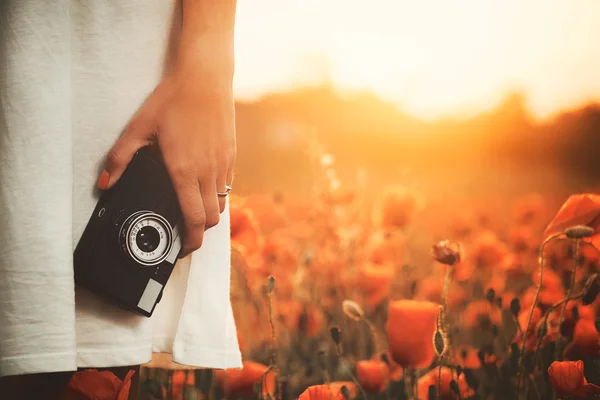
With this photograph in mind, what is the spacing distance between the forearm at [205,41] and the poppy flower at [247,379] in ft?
1.33

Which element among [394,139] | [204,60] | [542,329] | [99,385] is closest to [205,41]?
[204,60]

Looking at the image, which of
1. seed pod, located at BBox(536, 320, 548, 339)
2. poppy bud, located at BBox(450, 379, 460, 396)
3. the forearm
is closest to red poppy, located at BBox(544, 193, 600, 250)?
seed pod, located at BBox(536, 320, 548, 339)

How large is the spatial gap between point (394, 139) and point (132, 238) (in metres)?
1.62

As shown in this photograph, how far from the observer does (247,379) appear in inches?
31.4

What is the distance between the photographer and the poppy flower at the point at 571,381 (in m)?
0.63

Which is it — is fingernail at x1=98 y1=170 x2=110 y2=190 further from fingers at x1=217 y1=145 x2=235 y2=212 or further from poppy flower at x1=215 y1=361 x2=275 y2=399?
poppy flower at x1=215 y1=361 x2=275 y2=399

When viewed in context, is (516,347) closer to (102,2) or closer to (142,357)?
(142,357)

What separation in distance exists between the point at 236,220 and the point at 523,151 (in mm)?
1101

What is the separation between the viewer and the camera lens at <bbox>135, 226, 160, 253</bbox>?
1.88ft

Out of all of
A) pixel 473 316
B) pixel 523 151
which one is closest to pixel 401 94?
pixel 523 151

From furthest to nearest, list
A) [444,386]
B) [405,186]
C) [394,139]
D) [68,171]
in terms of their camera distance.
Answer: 1. [394,139]
2. [405,186]
3. [444,386]
4. [68,171]

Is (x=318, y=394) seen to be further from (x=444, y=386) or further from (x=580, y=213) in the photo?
(x=580, y=213)

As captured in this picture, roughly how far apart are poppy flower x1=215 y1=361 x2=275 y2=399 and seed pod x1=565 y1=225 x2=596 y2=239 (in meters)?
0.42

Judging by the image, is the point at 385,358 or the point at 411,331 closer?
the point at 411,331
